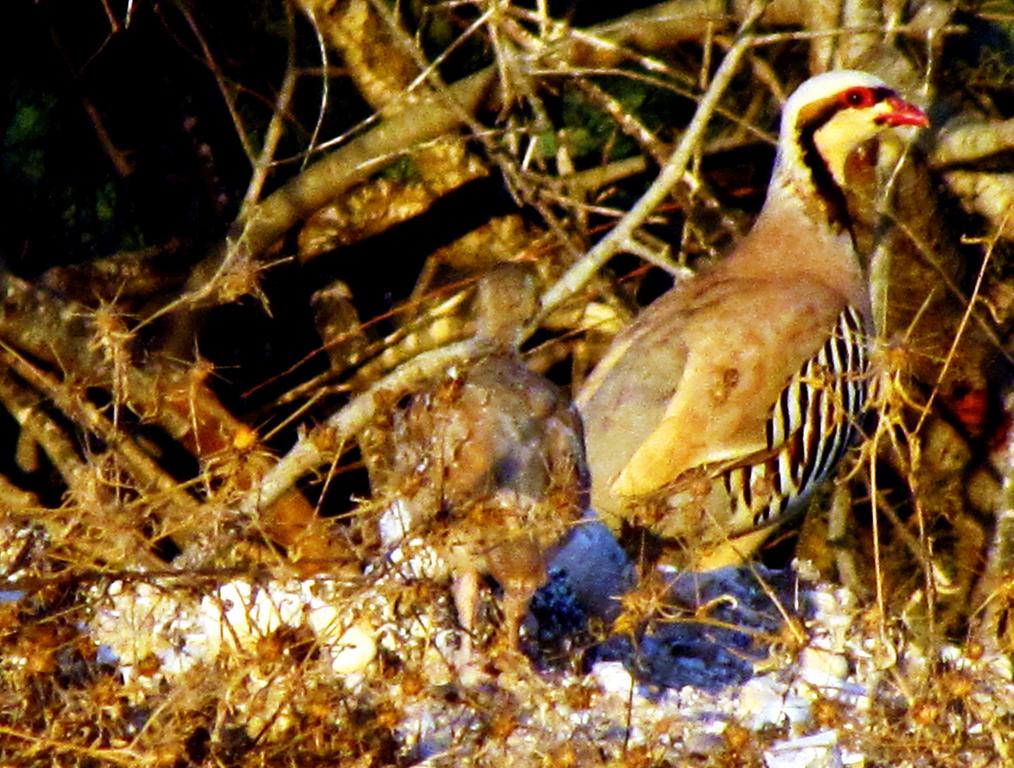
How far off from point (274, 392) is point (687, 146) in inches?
83.8

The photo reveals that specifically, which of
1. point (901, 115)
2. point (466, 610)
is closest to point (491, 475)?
point (466, 610)

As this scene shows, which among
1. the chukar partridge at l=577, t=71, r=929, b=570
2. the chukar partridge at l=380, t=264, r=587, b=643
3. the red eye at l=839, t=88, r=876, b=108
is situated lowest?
the chukar partridge at l=577, t=71, r=929, b=570

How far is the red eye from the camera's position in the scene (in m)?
5.10

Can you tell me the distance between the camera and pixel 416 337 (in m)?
5.79

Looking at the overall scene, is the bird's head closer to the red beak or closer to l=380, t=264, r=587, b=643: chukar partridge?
the red beak

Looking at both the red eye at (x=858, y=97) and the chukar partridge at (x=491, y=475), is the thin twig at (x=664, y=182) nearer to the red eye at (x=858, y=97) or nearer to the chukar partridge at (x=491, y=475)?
the chukar partridge at (x=491, y=475)

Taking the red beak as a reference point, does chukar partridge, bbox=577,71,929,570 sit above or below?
below

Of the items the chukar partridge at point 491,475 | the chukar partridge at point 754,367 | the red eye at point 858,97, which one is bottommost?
the chukar partridge at point 754,367

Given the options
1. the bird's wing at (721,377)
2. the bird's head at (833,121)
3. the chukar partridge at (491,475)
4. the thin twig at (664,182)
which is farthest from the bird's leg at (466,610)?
the bird's head at (833,121)

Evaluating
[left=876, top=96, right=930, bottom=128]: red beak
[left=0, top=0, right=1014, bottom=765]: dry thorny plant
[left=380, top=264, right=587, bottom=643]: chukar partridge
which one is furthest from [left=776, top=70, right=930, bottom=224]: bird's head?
[left=380, top=264, right=587, bottom=643]: chukar partridge

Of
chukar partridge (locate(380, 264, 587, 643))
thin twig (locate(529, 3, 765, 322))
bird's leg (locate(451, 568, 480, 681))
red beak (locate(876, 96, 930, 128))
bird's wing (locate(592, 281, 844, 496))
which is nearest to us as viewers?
chukar partridge (locate(380, 264, 587, 643))

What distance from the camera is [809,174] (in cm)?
546

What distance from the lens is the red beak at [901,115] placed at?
504 centimetres

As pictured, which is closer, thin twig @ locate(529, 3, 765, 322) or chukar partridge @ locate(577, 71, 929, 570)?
thin twig @ locate(529, 3, 765, 322)
